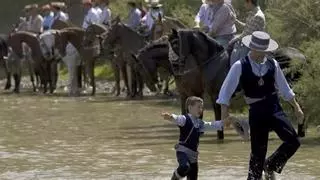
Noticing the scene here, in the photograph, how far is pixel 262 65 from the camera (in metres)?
10.1

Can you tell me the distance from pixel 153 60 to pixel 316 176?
752 centimetres

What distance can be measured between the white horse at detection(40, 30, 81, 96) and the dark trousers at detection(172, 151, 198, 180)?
59.8 feet

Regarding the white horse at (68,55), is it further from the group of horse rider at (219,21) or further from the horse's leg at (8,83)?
the group of horse rider at (219,21)

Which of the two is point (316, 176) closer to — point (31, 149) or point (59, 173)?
point (59, 173)

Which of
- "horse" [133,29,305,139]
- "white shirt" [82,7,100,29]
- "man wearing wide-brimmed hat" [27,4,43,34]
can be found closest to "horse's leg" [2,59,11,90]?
"man wearing wide-brimmed hat" [27,4,43,34]

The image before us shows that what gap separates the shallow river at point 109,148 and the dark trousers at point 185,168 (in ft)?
4.04

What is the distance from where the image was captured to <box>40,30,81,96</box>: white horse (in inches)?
1129

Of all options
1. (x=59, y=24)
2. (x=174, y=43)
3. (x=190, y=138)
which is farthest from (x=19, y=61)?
(x=190, y=138)

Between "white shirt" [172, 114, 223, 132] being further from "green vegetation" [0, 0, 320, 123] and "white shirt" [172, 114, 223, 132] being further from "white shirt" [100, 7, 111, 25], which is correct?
"white shirt" [100, 7, 111, 25]

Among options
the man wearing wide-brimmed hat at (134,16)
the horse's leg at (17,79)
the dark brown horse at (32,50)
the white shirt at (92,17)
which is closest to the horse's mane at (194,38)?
the man wearing wide-brimmed hat at (134,16)

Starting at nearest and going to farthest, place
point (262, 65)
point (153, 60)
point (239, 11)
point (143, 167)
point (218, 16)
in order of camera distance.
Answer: point (262, 65), point (143, 167), point (218, 16), point (153, 60), point (239, 11)

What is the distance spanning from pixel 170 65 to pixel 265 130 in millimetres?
7420

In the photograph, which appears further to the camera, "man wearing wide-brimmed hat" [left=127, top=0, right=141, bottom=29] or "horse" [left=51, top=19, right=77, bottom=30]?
"horse" [left=51, top=19, right=77, bottom=30]

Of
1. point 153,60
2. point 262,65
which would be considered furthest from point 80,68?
point 262,65
